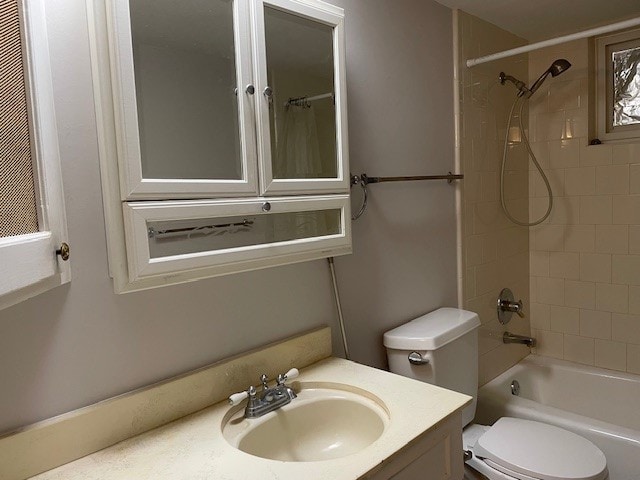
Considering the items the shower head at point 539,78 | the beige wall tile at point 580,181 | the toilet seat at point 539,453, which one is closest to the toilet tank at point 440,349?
the toilet seat at point 539,453

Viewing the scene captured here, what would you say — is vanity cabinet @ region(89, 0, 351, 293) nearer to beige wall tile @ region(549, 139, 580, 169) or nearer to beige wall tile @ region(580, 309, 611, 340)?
beige wall tile @ region(549, 139, 580, 169)

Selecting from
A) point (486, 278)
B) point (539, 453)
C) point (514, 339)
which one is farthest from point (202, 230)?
point (514, 339)

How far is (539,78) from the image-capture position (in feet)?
7.90

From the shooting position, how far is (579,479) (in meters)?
1.48

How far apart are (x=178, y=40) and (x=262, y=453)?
1039 mm

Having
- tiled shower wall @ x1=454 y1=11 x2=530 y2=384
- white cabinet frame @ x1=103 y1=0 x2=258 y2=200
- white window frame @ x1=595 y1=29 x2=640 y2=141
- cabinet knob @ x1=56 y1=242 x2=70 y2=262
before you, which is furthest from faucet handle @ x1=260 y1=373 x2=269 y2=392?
white window frame @ x1=595 y1=29 x2=640 y2=141

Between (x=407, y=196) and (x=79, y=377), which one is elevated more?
(x=407, y=196)

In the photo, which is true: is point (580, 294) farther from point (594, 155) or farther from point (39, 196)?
point (39, 196)

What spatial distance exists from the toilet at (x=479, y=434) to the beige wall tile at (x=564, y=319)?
95cm

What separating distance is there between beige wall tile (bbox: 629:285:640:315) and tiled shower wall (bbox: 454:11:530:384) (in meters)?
0.53

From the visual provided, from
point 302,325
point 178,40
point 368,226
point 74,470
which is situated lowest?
point 74,470


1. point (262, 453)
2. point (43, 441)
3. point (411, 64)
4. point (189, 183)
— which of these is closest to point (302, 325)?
point (262, 453)

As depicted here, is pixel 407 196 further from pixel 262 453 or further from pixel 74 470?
pixel 74 470

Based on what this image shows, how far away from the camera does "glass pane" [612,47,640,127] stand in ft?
7.95
